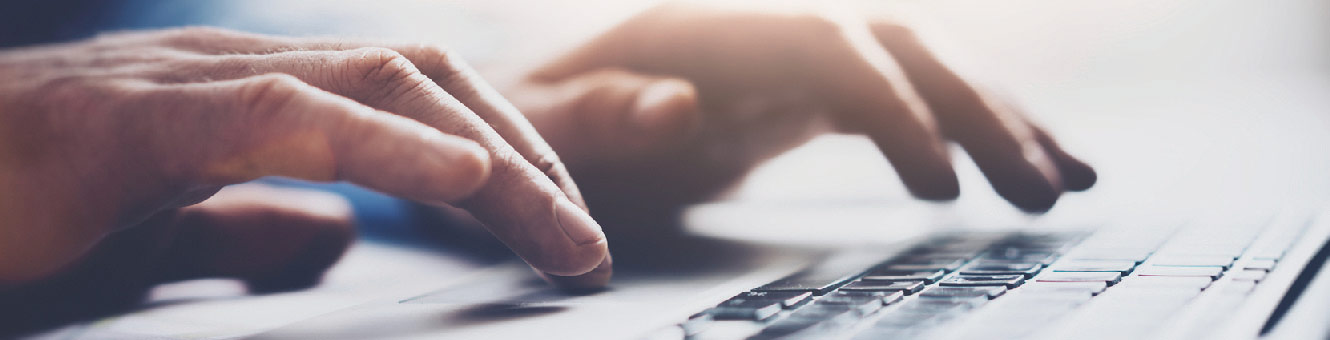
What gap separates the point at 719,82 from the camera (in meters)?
0.93

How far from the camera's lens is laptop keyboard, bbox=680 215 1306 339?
1.08ft

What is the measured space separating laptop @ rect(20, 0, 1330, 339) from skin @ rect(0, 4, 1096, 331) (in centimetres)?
4

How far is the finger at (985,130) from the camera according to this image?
0.75 metres

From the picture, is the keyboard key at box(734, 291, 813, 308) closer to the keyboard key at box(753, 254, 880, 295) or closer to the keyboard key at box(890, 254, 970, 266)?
the keyboard key at box(753, 254, 880, 295)

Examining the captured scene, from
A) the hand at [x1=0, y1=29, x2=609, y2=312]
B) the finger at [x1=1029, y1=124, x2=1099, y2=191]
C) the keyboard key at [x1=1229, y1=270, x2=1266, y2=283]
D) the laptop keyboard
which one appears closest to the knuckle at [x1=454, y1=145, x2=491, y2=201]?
the hand at [x1=0, y1=29, x2=609, y2=312]

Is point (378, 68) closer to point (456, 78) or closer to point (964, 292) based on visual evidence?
point (456, 78)

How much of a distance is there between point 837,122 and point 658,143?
0.63 feet

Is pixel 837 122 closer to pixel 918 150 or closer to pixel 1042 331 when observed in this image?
pixel 918 150

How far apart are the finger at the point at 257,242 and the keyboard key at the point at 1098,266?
0.43m

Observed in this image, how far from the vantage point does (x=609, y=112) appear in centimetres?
80

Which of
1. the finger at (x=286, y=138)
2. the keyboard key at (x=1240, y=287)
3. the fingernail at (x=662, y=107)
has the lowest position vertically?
the keyboard key at (x=1240, y=287)

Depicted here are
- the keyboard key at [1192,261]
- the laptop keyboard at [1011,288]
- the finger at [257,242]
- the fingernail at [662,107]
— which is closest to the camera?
the laptop keyboard at [1011,288]

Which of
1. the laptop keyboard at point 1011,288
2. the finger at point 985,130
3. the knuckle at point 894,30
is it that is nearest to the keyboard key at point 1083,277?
the laptop keyboard at point 1011,288

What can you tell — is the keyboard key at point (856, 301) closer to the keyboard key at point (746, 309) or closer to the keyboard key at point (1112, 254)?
the keyboard key at point (746, 309)
